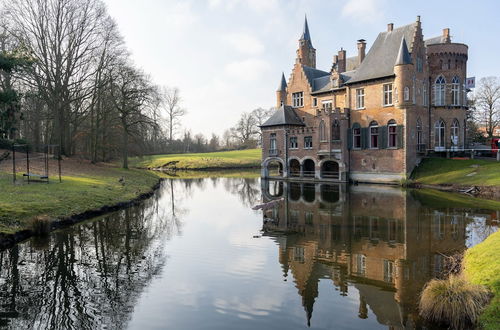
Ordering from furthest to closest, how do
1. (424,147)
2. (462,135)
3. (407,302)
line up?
(462,135)
(424,147)
(407,302)

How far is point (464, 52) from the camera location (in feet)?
123

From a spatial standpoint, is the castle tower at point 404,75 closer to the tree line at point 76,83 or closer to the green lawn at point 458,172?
the green lawn at point 458,172

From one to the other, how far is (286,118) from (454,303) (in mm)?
36463

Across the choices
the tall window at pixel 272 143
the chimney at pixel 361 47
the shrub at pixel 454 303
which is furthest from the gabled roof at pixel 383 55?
the shrub at pixel 454 303

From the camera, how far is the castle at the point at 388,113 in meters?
34.4

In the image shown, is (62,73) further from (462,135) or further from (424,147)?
(462,135)

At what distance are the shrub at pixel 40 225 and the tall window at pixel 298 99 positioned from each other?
34319 millimetres

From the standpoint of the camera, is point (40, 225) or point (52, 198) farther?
point (52, 198)

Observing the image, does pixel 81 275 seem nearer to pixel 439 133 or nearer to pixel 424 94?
pixel 424 94

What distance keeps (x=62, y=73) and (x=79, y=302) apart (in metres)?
29.6

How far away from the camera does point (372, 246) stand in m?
13.2

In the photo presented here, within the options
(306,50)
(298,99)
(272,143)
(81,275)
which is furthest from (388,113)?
(81,275)

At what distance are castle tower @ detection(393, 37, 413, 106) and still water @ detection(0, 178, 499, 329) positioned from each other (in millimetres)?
16046

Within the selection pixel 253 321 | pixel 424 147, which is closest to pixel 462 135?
pixel 424 147
